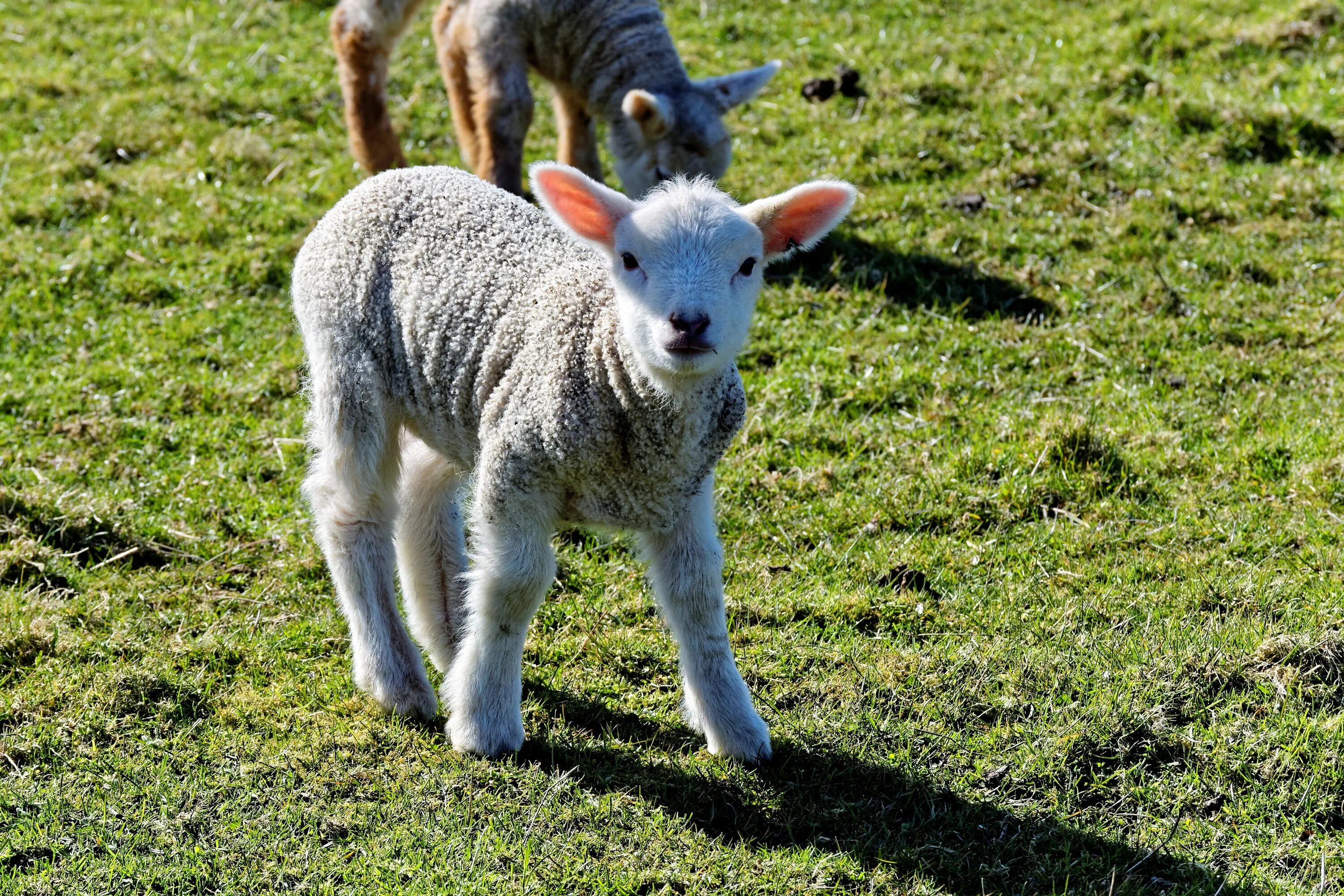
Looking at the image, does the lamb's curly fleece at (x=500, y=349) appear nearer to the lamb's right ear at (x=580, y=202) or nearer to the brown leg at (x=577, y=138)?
the lamb's right ear at (x=580, y=202)

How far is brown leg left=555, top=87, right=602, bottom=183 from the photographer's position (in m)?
9.28

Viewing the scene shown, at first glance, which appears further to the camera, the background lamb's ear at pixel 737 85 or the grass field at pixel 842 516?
the background lamb's ear at pixel 737 85

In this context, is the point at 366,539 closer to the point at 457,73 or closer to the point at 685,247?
the point at 685,247

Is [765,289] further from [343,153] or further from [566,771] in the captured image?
[566,771]

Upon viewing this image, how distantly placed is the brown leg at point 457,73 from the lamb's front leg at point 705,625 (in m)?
4.87

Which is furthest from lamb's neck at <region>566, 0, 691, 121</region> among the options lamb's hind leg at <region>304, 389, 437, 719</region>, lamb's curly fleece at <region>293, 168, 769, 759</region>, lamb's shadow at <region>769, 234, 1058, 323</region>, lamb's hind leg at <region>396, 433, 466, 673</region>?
lamb's hind leg at <region>304, 389, 437, 719</region>

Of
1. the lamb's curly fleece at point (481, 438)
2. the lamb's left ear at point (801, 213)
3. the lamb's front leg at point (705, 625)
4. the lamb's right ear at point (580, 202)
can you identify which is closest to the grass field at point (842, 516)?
the lamb's front leg at point (705, 625)

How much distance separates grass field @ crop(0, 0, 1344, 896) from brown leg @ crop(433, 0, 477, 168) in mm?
576

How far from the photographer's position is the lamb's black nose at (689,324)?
420 cm

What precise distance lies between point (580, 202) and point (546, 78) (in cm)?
485

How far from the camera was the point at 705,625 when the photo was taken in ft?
16.1

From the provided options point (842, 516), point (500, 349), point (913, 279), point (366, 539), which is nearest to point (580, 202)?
point (500, 349)

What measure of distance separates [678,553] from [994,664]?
134 centimetres

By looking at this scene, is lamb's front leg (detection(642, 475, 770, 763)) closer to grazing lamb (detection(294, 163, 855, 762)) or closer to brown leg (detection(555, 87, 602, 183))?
grazing lamb (detection(294, 163, 855, 762))
